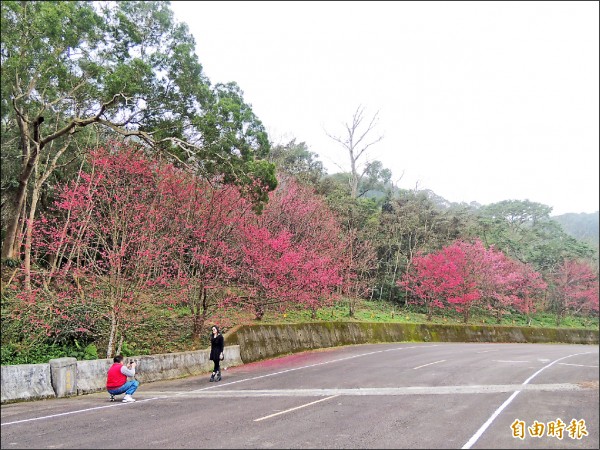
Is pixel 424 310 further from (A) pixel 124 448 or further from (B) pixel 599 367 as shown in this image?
(A) pixel 124 448

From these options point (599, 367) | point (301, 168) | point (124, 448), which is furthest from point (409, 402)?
point (301, 168)

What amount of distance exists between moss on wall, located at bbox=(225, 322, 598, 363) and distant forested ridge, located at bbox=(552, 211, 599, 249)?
34552 mm

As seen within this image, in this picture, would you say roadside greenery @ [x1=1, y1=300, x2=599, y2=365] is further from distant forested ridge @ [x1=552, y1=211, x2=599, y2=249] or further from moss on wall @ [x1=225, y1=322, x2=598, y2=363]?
distant forested ridge @ [x1=552, y1=211, x2=599, y2=249]

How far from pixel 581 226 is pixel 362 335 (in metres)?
76.0

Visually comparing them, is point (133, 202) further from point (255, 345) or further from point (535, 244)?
point (535, 244)

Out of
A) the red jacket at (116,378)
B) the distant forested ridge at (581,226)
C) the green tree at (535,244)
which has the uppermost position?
the distant forested ridge at (581,226)

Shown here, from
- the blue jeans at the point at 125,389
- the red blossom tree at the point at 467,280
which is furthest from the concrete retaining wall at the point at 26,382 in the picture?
the red blossom tree at the point at 467,280

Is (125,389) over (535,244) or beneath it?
beneath

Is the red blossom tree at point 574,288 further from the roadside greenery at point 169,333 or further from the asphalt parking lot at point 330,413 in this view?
the asphalt parking lot at point 330,413

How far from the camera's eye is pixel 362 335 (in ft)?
97.2

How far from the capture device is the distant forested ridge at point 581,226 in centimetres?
7609

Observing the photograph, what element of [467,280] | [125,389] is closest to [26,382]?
[125,389]

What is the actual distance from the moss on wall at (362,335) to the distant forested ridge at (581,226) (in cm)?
Result: 3455

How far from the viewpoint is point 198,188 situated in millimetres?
18969
